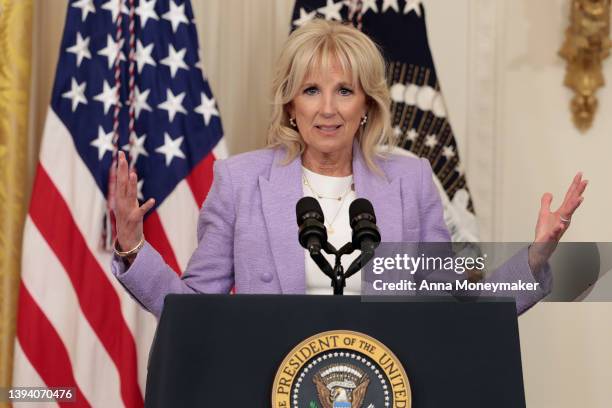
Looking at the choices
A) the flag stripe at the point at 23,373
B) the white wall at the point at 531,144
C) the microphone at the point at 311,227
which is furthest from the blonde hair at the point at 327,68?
the white wall at the point at 531,144

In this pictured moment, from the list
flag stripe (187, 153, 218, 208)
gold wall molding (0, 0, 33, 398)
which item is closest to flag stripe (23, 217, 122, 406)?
gold wall molding (0, 0, 33, 398)

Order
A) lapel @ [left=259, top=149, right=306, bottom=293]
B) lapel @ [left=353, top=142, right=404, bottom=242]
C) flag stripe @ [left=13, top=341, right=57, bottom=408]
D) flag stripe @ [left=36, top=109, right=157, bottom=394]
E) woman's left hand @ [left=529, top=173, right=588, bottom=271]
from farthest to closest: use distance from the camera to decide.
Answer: flag stripe @ [left=36, top=109, right=157, bottom=394], flag stripe @ [left=13, top=341, right=57, bottom=408], lapel @ [left=353, top=142, right=404, bottom=242], lapel @ [left=259, top=149, right=306, bottom=293], woman's left hand @ [left=529, top=173, right=588, bottom=271]

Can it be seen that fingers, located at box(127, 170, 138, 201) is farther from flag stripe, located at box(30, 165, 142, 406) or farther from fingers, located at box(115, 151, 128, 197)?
flag stripe, located at box(30, 165, 142, 406)

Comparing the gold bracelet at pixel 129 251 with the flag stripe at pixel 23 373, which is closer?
the gold bracelet at pixel 129 251

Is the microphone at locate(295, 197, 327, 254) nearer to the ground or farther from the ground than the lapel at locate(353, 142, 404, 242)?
nearer to the ground

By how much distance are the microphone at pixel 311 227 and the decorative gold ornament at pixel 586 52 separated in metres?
2.76

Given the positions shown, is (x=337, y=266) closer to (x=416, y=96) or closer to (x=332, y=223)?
(x=332, y=223)

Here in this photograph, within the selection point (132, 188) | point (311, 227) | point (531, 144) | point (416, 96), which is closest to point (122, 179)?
point (132, 188)

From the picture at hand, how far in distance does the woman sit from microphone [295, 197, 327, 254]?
2.08 feet

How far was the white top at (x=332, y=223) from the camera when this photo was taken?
257 cm

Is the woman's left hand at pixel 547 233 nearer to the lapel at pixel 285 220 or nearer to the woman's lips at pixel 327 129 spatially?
the lapel at pixel 285 220

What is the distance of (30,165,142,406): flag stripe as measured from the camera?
363 centimetres

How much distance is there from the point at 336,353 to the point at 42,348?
7.19 feet

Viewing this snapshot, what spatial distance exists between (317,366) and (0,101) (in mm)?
2386
